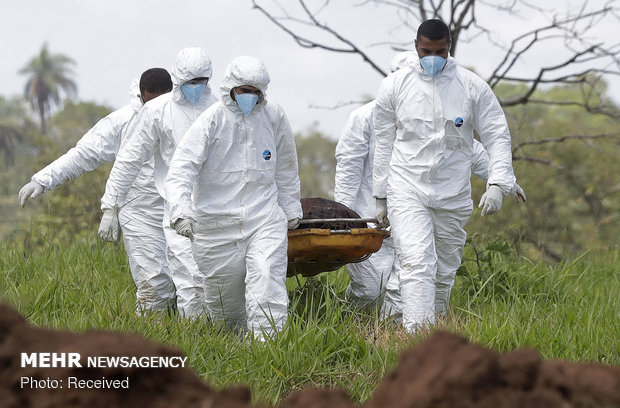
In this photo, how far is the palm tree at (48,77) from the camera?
5606 cm

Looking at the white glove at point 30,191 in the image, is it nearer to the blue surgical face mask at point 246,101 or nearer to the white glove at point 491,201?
the blue surgical face mask at point 246,101

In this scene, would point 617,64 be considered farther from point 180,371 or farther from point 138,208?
point 180,371

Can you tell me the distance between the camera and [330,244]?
19.0 ft

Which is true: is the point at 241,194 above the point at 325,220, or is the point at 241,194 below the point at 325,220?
above

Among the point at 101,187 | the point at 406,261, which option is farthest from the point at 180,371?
the point at 101,187

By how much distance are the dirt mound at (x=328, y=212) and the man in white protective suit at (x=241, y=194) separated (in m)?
0.21

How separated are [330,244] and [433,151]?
1.17 m

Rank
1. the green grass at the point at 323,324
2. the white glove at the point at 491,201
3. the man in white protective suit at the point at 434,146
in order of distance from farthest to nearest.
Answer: the man in white protective suit at the point at 434,146 < the white glove at the point at 491,201 < the green grass at the point at 323,324

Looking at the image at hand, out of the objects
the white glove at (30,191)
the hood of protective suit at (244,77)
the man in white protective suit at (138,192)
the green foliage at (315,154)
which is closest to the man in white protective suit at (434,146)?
the hood of protective suit at (244,77)

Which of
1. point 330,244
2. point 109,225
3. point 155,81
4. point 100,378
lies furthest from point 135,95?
point 100,378

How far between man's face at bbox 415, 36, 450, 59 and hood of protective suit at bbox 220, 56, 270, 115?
3.88 feet

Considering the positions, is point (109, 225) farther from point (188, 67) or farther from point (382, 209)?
point (382, 209)

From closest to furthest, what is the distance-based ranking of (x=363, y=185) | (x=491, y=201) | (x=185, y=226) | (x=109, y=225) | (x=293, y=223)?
(x=185, y=226) < (x=293, y=223) < (x=491, y=201) < (x=109, y=225) < (x=363, y=185)

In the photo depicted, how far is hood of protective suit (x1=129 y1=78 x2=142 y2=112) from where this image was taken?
7.98 meters
